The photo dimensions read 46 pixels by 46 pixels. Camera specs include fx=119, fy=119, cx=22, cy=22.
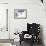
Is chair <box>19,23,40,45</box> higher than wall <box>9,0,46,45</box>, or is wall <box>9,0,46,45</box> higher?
wall <box>9,0,46,45</box>

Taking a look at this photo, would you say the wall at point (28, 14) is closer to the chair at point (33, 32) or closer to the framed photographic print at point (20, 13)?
the framed photographic print at point (20, 13)

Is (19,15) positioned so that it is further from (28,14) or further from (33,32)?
(33,32)


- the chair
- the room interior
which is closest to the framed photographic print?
the room interior

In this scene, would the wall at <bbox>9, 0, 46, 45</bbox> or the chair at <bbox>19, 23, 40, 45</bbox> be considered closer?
the chair at <bbox>19, 23, 40, 45</bbox>

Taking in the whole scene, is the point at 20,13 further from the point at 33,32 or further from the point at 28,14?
the point at 33,32

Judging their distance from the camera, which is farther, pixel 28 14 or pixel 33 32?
pixel 28 14

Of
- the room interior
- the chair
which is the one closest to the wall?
the room interior

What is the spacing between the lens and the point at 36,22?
10.2ft

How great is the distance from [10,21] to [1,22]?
0.82ft

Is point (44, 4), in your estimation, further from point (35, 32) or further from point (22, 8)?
point (35, 32)

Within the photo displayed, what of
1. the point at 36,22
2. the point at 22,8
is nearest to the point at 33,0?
the point at 22,8

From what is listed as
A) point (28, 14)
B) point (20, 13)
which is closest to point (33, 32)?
point (28, 14)

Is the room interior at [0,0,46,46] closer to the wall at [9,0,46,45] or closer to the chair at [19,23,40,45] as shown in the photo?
the wall at [9,0,46,45]

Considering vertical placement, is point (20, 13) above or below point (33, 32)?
above
